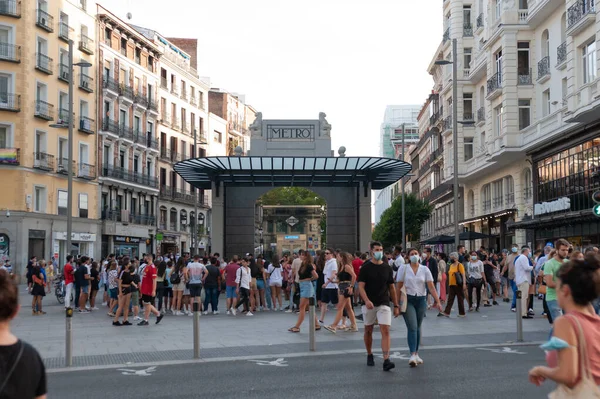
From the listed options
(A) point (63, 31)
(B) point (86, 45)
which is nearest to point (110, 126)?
(B) point (86, 45)

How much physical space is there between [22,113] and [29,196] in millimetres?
4837

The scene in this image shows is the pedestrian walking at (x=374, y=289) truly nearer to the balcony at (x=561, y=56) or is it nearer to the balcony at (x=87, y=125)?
the balcony at (x=561, y=56)

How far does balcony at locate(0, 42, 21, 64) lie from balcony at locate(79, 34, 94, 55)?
7.04 metres

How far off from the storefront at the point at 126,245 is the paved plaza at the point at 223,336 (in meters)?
35.3

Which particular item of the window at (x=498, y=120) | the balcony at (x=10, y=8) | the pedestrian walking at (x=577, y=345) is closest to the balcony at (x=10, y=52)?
the balcony at (x=10, y=8)

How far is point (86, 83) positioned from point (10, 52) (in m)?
8.36

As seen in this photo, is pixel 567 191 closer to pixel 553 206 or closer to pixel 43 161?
pixel 553 206

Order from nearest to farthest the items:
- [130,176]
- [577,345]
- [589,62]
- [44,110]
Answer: [577,345]
[589,62]
[44,110]
[130,176]

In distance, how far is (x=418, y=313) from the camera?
11.7 meters

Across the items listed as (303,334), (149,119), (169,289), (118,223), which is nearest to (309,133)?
(169,289)

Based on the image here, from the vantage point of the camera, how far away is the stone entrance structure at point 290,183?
1244 inches

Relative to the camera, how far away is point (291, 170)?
99.2 ft

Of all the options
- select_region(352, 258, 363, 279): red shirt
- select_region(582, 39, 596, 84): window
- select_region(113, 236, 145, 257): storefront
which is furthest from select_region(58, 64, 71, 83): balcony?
select_region(352, 258, 363, 279): red shirt

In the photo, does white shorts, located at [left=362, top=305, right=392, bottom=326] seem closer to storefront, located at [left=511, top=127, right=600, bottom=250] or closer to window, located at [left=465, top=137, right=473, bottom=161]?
storefront, located at [left=511, top=127, right=600, bottom=250]
